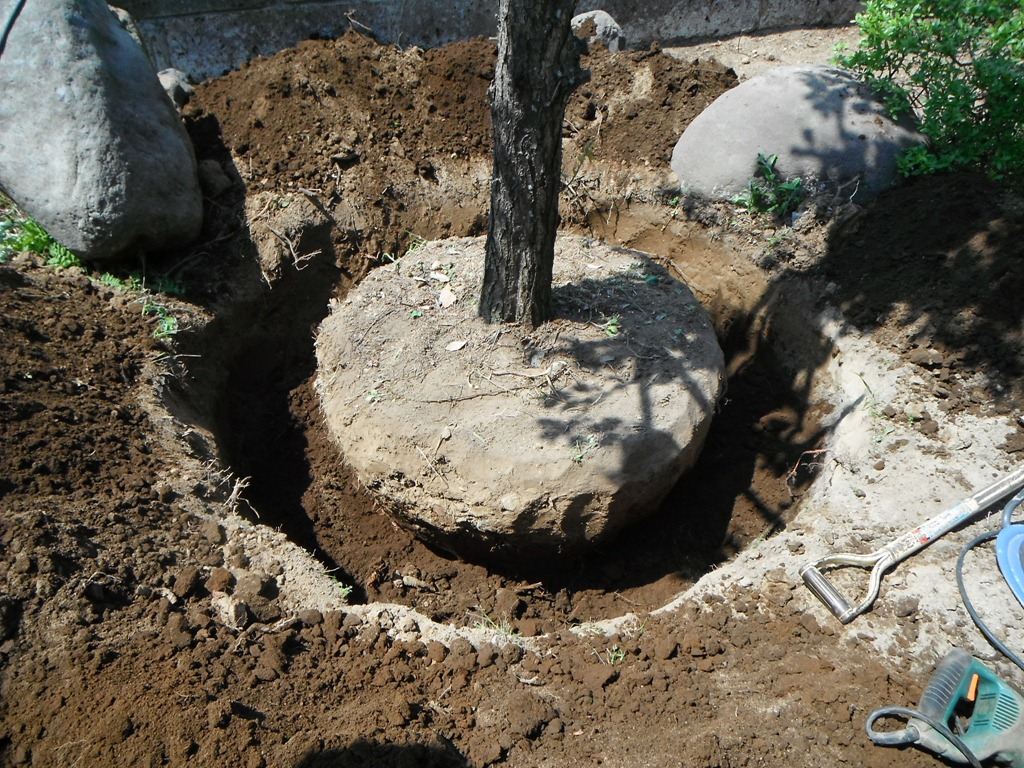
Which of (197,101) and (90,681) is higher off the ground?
(197,101)

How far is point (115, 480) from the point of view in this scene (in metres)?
2.76

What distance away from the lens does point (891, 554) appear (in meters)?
2.54

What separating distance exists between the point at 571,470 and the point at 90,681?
169 cm

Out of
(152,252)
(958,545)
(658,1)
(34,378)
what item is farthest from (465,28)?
(958,545)

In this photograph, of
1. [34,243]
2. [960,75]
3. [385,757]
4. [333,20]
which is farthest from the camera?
[333,20]

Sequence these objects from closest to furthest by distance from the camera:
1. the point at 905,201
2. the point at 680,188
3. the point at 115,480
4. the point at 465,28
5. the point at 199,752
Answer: the point at 199,752 → the point at 115,480 → the point at 905,201 → the point at 680,188 → the point at 465,28

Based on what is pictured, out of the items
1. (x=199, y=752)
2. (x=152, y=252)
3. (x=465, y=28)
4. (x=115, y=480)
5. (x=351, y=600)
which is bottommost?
(x=351, y=600)

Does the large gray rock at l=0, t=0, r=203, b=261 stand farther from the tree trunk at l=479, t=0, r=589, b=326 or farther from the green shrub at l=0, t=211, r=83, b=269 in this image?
the tree trunk at l=479, t=0, r=589, b=326

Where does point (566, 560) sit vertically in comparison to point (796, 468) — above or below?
below

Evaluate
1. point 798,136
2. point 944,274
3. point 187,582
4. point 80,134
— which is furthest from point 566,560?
point 80,134

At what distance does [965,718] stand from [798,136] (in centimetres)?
296

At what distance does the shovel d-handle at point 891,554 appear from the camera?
8.06ft

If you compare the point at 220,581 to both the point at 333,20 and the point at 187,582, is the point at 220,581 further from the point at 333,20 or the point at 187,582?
the point at 333,20

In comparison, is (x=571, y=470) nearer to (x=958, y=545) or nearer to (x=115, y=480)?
(x=958, y=545)
